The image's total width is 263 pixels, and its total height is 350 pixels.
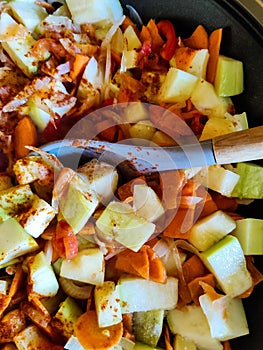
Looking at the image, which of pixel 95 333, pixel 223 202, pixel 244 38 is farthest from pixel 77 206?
pixel 244 38

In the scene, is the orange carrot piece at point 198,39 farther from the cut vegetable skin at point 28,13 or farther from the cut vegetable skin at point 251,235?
the cut vegetable skin at point 251,235

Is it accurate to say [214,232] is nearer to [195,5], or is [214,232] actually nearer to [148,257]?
[148,257]

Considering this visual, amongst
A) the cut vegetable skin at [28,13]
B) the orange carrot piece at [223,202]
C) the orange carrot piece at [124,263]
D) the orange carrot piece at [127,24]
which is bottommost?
the orange carrot piece at [124,263]

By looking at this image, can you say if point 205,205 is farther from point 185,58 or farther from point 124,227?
point 185,58

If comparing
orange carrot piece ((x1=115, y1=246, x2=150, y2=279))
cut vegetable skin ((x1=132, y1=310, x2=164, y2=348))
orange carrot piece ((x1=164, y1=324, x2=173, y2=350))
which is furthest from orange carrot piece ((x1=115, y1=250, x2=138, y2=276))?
orange carrot piece ((x1=164, y1=324, x2=173, y2=350))

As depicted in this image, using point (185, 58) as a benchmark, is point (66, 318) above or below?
below

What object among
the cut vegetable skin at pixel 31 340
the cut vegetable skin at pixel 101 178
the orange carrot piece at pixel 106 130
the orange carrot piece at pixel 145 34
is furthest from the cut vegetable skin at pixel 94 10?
the cut vegetable skin at pixel 31 340
